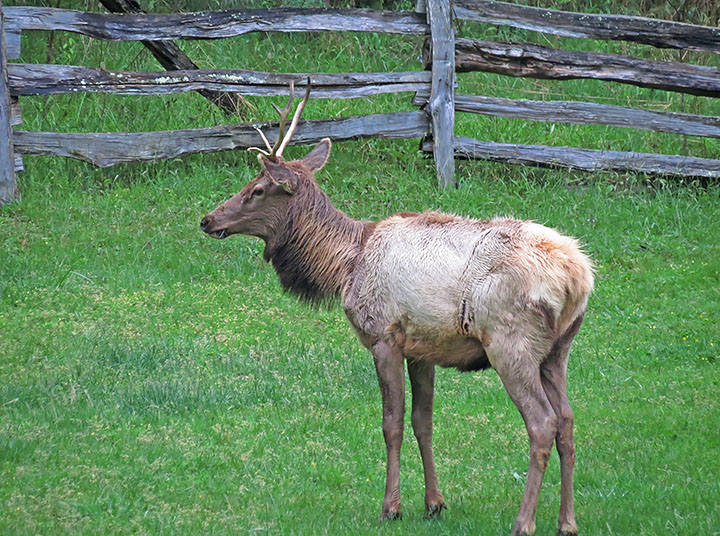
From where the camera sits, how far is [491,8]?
39.8 feet

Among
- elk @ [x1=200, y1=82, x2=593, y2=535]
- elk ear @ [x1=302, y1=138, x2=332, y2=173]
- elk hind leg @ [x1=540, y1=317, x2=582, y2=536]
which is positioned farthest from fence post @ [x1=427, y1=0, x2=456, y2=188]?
elk hind leg @ [x1=540, y1=317, x2=582, y2=536]

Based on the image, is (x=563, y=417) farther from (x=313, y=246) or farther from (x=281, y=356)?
(x=281, y=356)

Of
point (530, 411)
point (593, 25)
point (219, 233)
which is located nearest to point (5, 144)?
point (219, 233)

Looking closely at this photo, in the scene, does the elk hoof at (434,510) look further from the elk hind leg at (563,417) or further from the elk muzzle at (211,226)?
the elk muzzle at (211,226)

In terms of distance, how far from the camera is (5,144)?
35.8 feet

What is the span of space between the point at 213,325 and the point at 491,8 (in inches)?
228

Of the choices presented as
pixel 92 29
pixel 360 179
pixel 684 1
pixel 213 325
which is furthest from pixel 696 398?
pixel 684 1

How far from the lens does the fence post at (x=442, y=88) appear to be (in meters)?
11.9

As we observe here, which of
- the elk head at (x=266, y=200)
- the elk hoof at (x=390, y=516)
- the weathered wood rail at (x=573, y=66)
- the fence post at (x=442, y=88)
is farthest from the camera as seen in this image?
the weathered wood rail at (x=573, y=66)

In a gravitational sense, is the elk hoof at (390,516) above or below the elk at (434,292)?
below

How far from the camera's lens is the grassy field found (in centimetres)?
577

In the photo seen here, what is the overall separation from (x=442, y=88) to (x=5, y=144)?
5.21 metres

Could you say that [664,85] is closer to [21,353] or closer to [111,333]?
[111,333]

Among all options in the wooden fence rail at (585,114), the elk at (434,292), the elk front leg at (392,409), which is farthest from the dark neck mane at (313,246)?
the wooden fence rail at (585,114)
